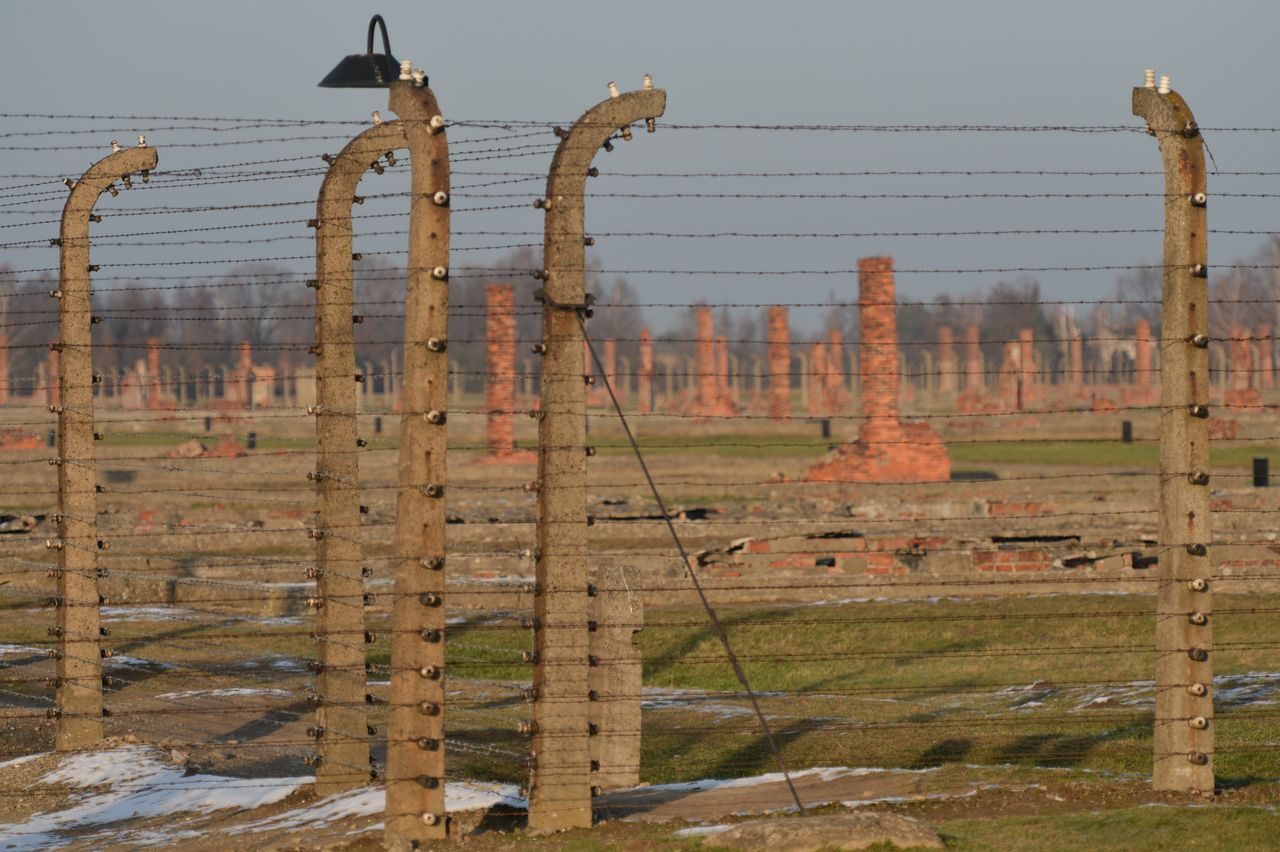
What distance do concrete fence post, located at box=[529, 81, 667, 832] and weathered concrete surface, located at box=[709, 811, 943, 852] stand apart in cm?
87

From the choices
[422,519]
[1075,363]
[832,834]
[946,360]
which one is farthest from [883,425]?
[1075,363]

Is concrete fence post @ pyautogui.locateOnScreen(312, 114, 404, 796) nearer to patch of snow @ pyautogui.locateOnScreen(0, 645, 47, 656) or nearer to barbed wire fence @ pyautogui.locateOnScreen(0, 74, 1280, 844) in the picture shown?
barbed wire fence @ pyautogui.locateOnScreen(0, 74, 1280, 844)

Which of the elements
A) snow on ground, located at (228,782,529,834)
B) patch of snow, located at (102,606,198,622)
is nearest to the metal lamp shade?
snow on ground, located at (228,782,529,834)

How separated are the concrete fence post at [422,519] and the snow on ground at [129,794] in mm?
1648

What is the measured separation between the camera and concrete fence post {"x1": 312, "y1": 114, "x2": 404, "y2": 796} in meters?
9.27

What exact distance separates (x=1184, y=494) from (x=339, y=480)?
13.6ft

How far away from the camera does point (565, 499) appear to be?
775 cm

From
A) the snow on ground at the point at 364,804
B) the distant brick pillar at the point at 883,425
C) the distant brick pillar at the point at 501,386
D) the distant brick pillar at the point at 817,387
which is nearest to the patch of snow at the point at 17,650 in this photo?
the snow on ground at the point at 364,804

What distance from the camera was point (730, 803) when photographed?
8.22 meters

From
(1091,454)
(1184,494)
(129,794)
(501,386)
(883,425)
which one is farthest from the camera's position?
(1091,454)

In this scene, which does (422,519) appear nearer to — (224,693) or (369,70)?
(369,70)

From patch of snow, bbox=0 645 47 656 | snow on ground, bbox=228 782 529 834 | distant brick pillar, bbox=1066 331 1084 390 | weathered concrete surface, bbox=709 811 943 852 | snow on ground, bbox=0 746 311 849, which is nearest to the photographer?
weathered concrete surface, bbox=709 811 943 852

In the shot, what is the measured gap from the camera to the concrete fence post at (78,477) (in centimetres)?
1108

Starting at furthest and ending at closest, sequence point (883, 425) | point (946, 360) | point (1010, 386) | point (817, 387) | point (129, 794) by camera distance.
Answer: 1. point (946, 360)
2. point (1010, 386)
3. point (817, 387)
4. point (883, 425)
5. point (129, 794)
